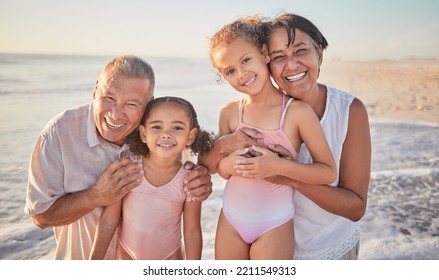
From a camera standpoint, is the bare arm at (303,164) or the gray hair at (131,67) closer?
the bare arm at (303,164)

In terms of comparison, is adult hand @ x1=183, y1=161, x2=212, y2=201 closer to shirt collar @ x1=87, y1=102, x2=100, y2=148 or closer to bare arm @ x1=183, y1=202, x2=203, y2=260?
bare arm @ x1=183, y1=202, x2=203, y2=260

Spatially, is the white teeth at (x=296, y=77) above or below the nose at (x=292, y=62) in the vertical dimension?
below

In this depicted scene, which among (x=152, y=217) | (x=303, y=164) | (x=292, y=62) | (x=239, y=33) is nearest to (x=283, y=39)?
(x=292, y=62)

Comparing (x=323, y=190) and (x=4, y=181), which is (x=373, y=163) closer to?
(x=323, y=190)

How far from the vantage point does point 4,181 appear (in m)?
4.88

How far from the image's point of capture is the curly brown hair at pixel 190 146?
2.40 metres

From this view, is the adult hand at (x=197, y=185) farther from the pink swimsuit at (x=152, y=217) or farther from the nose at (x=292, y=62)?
the nose at (x=292, y=62)

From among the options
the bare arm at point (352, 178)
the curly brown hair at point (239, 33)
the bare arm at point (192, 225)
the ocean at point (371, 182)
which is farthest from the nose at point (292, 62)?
the ocean at point (371, 182)

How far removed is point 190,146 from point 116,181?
46 centimetres

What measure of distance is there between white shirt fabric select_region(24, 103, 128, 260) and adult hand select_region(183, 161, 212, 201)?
0.40 metres

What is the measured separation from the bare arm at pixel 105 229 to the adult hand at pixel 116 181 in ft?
0.27

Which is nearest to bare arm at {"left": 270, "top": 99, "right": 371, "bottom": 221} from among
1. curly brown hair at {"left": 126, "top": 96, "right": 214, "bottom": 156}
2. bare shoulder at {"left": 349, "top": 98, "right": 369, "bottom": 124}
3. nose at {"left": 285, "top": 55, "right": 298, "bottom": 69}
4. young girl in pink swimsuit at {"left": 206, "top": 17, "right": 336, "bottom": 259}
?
bare shoulder at {"left": 349, "top": 98, "right": 369, "bottom": 124}
